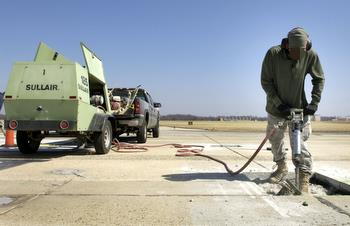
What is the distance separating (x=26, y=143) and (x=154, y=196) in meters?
6.43

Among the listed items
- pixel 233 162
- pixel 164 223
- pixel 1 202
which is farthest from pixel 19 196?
pixel 233 162

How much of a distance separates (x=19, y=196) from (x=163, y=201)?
5.97ft

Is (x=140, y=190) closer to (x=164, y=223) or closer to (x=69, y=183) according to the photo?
(x=69, y=183)

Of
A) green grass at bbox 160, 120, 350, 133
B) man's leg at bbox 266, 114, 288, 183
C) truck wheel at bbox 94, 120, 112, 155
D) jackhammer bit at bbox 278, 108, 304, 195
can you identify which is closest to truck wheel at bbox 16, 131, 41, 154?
truck wheel at bbox 94, 120, 112, 155

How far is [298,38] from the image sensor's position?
659 cm

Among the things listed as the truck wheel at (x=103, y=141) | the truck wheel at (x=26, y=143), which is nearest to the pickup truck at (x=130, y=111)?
the truck wheel at (x=103, y=141)

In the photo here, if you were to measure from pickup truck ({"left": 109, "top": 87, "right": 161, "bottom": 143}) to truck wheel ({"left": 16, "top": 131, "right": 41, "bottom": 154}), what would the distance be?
2961 mm

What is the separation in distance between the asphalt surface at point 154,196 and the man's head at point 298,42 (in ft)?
6.26

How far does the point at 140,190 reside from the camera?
6.57 metres

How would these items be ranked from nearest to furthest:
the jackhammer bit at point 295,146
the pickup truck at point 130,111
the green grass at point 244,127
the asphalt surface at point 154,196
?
the asphalt surface at point 154,196
the jackhammer bit at point 295,146
the pickup truck at point 130,111
the green grass at point 244,127

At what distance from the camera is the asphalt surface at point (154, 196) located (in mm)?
5031

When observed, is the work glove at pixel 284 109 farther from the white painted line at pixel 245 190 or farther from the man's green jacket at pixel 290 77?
the white painted line at pixel 245 190

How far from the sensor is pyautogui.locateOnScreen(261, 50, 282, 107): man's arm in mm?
7051

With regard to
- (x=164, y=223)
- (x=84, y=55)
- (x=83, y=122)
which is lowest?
(x=164, y=223)
